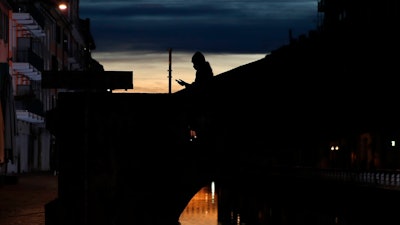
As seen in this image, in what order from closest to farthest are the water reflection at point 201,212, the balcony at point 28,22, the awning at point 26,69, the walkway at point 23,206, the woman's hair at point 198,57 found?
the woman's hair at point 198,57, the walkway at point 23,206, the water reflection at point 201,212, the balcony at point 28,22, the awning at point 26,69

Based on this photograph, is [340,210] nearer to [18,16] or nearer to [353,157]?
[18,16]

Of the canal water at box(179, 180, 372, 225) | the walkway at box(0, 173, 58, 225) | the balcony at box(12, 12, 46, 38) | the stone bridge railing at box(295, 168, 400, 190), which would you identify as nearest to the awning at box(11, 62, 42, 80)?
the balcony at box(12, 12, 46, 38)

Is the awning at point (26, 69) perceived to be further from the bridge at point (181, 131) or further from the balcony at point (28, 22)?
the bridge at point (181, 131)

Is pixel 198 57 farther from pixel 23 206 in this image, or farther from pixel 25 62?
pixel 25 62

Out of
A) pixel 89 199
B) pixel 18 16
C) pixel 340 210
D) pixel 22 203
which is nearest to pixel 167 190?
pixel 89 199

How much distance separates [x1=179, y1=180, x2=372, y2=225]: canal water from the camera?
112 ft

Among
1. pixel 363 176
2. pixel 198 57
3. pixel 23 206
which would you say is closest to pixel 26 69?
pixel 363 176

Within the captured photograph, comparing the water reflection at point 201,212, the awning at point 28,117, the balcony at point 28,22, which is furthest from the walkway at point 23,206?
the awning at point 28,117

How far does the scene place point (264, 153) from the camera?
33.4ft

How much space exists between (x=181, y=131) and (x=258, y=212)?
102 feet

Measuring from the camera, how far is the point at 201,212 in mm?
37062

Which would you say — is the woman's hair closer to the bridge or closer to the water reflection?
the bridge

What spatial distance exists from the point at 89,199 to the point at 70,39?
7797 centimetres

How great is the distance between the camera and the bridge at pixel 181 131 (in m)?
8.30
